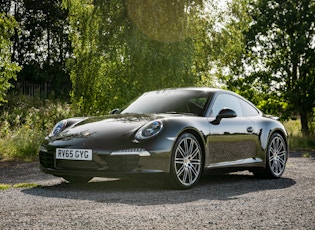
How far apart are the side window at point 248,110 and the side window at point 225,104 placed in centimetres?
12

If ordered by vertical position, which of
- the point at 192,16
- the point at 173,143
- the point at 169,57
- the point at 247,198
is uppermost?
the point at 192,16

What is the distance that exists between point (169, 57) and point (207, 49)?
2.49 meters

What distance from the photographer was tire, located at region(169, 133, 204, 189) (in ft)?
25.6

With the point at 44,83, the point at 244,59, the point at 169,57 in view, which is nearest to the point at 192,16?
the point at 169,57

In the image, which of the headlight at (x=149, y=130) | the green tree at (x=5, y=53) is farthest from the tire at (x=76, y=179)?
the green tree at (x=5, y=53)

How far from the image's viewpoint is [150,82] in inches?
627

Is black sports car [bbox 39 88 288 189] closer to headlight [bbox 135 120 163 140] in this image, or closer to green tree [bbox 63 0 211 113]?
headlight [bbox 135 120 163 140]

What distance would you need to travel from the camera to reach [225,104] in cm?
928

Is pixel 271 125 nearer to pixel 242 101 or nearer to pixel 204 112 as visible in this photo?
pixel 242 101

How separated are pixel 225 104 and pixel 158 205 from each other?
320cm

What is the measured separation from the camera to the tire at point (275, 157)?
9805 mm

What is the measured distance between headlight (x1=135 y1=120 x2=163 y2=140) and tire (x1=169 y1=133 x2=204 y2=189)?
11.9 inches

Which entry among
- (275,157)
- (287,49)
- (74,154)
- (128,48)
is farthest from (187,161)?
(287,49)

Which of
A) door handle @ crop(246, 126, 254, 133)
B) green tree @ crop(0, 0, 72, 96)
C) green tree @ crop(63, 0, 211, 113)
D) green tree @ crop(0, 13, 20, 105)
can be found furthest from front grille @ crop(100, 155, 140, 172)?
green tree @ crop(0, 0, 72, 96)
